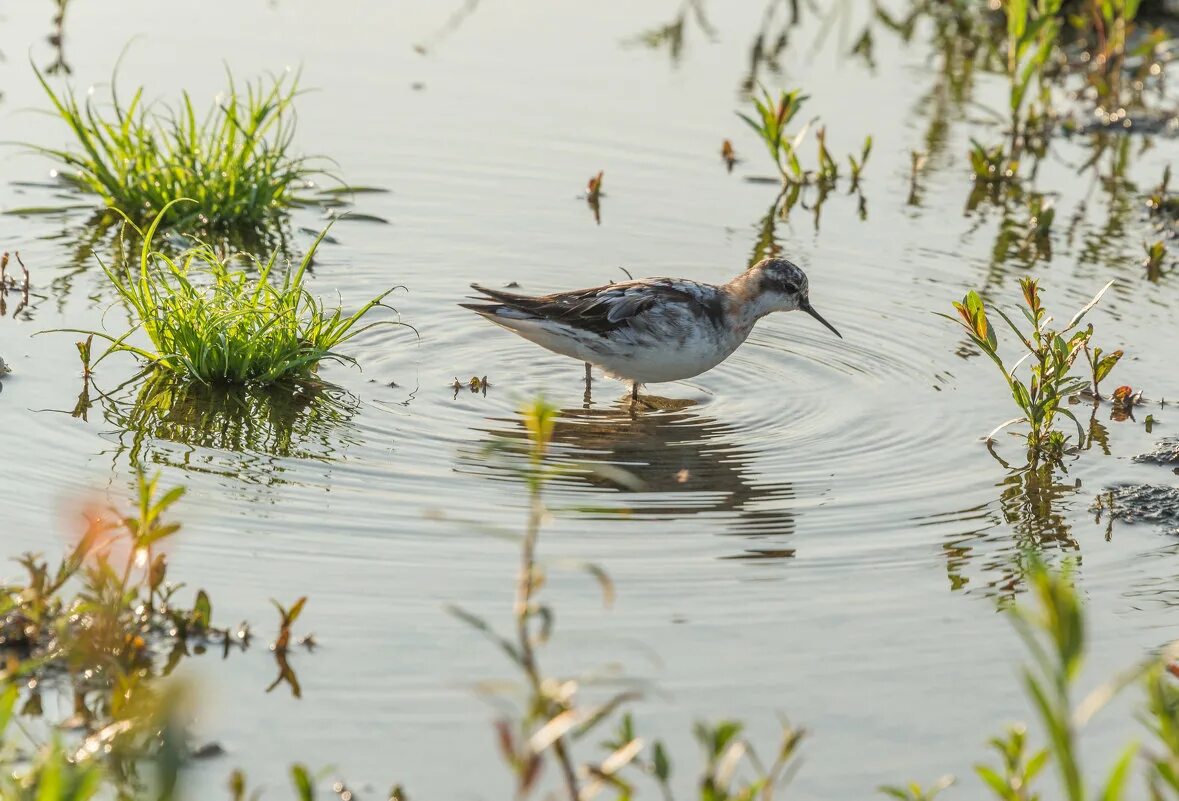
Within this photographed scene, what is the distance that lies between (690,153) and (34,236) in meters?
5.32

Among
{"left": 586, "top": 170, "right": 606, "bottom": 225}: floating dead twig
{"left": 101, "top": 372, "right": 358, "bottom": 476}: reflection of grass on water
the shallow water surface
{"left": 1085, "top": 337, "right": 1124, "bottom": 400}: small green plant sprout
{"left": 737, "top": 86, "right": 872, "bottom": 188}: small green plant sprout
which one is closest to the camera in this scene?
the shallow water surface

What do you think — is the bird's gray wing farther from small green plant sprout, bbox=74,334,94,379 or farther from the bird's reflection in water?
small green plant sprout, bbox=74,334,94,379

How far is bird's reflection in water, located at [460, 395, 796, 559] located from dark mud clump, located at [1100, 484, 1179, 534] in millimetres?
1576

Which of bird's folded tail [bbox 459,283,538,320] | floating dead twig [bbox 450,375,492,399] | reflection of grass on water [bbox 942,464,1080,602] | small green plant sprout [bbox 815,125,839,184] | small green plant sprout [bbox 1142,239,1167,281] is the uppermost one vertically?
small green plant sprout [bbox 815,125,839,184]

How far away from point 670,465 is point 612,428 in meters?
0.74

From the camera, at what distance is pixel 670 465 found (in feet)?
27.6

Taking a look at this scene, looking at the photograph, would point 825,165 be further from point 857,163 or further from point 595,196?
point 595,196

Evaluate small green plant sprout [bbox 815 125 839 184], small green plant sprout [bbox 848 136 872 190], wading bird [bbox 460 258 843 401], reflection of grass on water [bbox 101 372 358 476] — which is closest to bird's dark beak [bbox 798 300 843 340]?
wading bird [bbox 460 258 843 401]

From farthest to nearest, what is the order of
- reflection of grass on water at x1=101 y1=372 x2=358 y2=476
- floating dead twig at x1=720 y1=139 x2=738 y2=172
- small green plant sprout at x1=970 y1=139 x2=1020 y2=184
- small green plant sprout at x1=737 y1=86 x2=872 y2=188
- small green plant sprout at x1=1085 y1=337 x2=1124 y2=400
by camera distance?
1. floating dead twig at x1=720 y1=139 x2=738 y2=172
2. small green plant sprout at x1=970 y1=139 x2=1020 y2=184
3. small green plant sprout at x1=737 y1=86 x2=872 y2=188
4. small green plant sprout at x1=1085 y1=337 x2=1124 y2=400
5. reflection of grass on water at x1=101 y1=372 x2=358 y2=476

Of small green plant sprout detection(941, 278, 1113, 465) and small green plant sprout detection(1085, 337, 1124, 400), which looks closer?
small green plant sprout detection(941, 278, 1113, 465)

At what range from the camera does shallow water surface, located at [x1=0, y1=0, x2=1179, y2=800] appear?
5.81 metres

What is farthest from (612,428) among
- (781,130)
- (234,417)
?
(781,130)

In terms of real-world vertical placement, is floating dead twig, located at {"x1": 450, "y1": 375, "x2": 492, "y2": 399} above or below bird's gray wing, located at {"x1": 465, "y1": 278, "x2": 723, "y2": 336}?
below

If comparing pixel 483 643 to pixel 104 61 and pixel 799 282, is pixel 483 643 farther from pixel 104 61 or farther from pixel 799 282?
pixel 104 61
